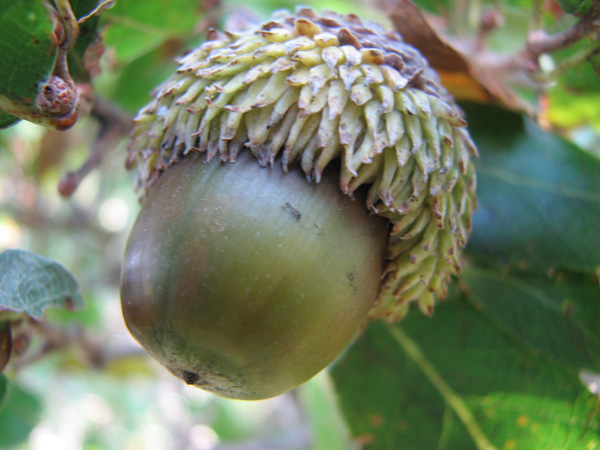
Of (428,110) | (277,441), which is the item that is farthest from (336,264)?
(277,441)

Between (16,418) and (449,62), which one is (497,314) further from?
(16,418)

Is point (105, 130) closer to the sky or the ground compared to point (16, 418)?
closer to the sky

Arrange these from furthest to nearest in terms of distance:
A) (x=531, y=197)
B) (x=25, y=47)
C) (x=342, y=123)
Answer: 1. (x=531, y=197)
2. (x=342, y=123)
3. (x=25, y=47)

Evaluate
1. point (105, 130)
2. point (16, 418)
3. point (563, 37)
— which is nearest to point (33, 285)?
point (105, 130)

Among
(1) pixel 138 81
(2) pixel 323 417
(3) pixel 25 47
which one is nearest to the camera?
(3) pixel 25 47

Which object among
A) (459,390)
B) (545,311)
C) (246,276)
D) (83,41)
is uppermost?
(83,41)

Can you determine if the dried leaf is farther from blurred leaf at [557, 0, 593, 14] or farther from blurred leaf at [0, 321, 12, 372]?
blurred leaf at [0, 321, 12, 372]

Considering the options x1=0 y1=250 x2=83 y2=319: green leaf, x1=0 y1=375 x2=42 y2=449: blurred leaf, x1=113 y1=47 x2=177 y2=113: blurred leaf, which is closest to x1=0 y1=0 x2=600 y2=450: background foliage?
x1=0 y1=250 x2=83 y2=319: green leaf

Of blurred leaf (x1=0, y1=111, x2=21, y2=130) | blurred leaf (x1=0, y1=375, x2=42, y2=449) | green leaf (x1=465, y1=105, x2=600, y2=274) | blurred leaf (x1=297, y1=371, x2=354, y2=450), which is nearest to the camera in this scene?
blurred leaf (x1=0, y1=111, x2=21, y2=130)
